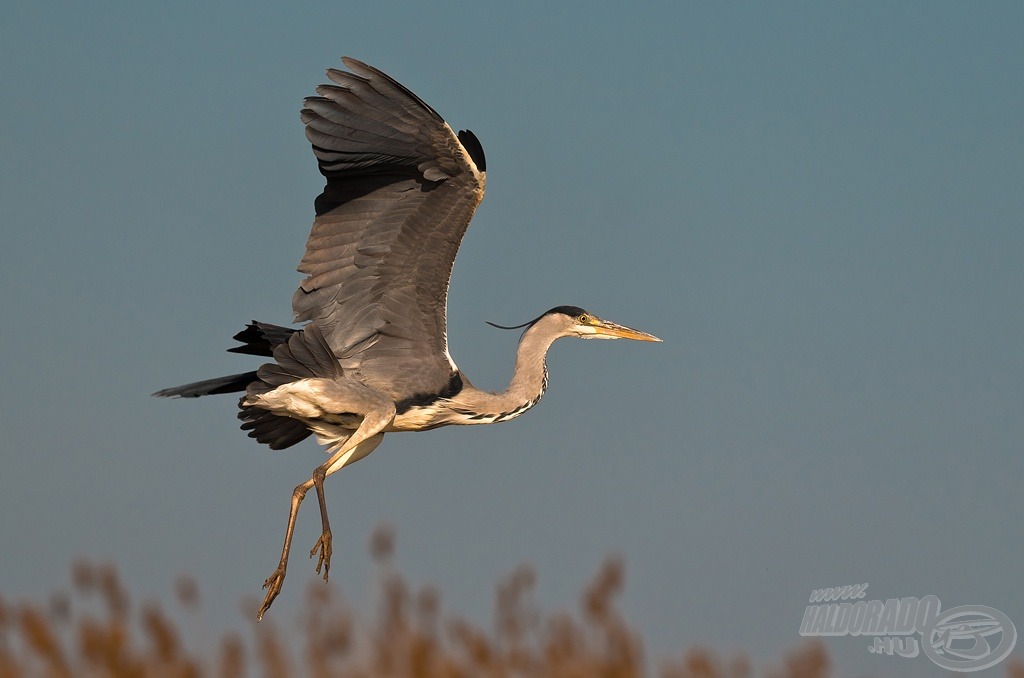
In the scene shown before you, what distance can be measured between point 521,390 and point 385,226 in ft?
6.18

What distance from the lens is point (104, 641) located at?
302 centimetres

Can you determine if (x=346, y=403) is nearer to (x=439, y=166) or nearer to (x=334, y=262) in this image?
(x=334, y=262)

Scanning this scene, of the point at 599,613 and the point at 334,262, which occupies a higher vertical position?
the point at 334,262

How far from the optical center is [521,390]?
9.19 metres

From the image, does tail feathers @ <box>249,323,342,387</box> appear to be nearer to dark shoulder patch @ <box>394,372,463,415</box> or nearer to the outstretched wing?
the outstretched wing

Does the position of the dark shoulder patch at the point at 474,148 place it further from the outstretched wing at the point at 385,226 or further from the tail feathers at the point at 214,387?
the tail feathers at the point at 214,387

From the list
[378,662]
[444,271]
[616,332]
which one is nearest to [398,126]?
[444,271]

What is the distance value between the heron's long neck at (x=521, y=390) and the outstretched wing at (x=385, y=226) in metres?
0.31

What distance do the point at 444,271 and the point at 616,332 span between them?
6.93 ft

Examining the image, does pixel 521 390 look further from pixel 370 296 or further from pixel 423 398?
pixel 370 296

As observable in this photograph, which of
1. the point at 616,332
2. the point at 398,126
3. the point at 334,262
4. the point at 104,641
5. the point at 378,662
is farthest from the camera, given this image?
the point at 616,332

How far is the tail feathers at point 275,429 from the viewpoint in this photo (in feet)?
30.6

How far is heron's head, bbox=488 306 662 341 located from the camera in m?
9.59

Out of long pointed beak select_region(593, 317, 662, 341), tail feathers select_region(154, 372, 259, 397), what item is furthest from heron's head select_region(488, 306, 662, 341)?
tail feathers select_region(154, 372, 259, 397)
